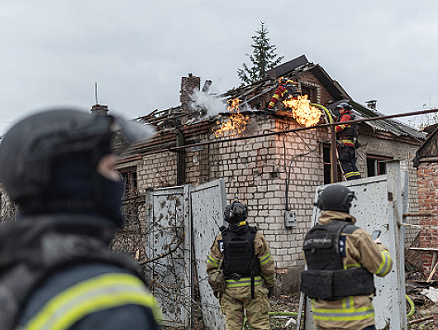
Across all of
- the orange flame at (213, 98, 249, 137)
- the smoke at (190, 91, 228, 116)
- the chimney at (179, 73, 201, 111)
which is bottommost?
the orange flame at (213, 98, 249, 137)

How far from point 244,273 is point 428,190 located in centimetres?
662

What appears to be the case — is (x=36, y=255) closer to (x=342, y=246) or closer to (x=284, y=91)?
(x=342, y=246)

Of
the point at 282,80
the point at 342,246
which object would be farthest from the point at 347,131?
the point at 342,246

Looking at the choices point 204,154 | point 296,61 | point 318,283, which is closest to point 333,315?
point 318,283

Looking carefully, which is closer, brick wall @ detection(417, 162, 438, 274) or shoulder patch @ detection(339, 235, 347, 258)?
shoulder patch @ detection(339, 235, 347, 258)

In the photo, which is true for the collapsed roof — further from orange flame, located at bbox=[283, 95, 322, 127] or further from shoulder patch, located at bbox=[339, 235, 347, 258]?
shoulder patch, located at bbox=[339, 235, 347, 258]

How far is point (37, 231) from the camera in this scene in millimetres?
1033

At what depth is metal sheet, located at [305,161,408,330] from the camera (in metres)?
4.29

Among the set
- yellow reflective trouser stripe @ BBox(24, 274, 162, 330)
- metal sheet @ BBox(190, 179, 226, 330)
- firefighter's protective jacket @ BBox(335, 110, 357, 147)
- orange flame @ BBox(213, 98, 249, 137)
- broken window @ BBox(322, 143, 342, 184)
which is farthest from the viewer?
broken window @ BBox(322, 143, 342, 184)

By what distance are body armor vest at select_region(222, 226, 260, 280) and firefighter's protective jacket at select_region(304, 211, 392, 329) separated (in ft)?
4.93

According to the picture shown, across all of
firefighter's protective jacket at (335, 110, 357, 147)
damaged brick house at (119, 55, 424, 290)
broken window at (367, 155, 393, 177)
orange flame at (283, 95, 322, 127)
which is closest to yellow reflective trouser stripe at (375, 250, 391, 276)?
damaged brick house at (119, 55, 424, 290)

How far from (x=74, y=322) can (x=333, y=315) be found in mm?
3067

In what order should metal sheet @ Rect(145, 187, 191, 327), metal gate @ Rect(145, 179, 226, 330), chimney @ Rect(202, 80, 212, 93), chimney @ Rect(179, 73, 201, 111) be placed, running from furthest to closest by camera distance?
chimney @ Rect(179, 73, 201, 111) → chimney @ Rect(202, 80, 212, 93) → metal sheet @ Rect(145, 187, 191, 327) → metal gate @ Rect(145, 179, 226, 330)

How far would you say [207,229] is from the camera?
6.20 meters
